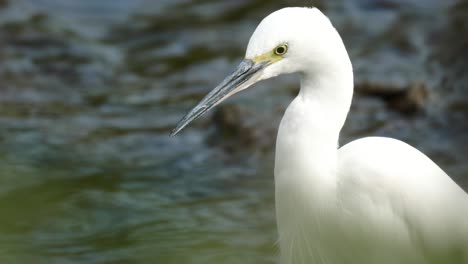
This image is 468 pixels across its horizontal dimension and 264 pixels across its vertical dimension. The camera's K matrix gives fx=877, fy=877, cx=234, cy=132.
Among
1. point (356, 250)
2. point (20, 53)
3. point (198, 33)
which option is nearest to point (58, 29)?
point (20, 53)

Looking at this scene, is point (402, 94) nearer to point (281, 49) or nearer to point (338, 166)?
point (338, 166)

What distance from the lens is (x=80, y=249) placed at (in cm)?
527

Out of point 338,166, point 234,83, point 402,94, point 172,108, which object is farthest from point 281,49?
point 172,108

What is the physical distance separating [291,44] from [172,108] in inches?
168

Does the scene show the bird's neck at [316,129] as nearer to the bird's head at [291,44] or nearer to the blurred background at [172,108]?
the bird's head at [291,44]

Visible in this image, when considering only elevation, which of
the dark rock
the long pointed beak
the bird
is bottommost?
the bird

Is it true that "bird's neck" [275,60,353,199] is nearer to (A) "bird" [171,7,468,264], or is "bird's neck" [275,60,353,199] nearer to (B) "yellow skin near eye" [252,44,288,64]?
(A) "bird" [171,7,468,264]

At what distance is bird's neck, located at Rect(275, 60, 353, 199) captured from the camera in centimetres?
343

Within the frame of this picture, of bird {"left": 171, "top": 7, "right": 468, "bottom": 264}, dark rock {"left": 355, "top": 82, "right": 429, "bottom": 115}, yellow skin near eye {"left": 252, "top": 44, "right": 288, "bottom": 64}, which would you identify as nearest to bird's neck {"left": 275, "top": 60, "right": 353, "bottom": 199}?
bird {"left": 171, "top": 7, "right": 468, "bottom": 264}

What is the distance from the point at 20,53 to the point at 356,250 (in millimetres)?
5855

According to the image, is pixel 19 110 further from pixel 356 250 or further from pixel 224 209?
pixel 356 250

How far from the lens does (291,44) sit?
337 cm

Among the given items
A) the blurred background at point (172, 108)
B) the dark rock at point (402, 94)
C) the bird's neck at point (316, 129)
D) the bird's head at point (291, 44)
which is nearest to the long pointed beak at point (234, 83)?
the bird's head at point (291, 44)

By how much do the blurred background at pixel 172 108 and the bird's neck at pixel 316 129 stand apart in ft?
1.87
